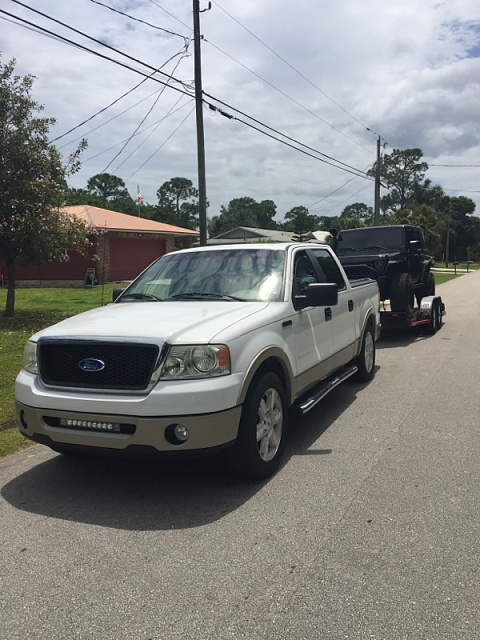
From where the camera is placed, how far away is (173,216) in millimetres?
95875

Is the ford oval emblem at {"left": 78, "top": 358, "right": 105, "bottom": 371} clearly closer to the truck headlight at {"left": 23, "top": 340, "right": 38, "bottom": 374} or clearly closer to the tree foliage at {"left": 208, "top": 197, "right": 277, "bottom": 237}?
the truck headlight at {"left": 23, "top": 340, "right": 38, "bottom": 374}

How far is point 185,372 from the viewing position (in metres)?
3.74

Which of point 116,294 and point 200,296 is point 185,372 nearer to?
point 200,296

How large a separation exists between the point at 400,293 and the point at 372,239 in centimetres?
199

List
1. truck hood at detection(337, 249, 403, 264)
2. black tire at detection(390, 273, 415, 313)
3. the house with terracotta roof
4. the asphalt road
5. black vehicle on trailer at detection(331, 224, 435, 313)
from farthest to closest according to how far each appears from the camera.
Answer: the house with terracotta roof → truck hood at detection(337, 249, 403, 264) → black vehicle on trailer at detection(331, 224, 435, 313) → black tire at detection(390, 273, 415, 313) → the asphalt road

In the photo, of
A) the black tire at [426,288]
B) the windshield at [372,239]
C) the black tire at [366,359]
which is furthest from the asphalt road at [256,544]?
the black tire at [426,288]

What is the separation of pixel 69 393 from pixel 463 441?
3.51 metres

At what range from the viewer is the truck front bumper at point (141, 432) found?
3639mm

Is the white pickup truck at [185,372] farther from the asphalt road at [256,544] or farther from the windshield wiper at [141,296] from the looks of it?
the asphalt road at [256,544]

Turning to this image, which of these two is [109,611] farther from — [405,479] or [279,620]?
[405,479]

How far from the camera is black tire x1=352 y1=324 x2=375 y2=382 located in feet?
24.2

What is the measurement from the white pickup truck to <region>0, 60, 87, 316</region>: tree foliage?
28.9 feet

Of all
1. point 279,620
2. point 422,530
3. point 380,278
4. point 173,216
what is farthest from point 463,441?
point 173,216

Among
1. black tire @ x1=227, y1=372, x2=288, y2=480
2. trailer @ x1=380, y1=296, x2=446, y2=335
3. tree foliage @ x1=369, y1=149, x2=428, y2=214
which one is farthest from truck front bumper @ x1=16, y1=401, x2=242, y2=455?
tree foliage @ x1=369, y1=149, x2=428, y2=214
